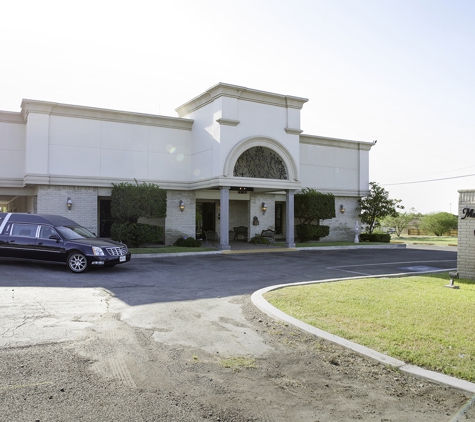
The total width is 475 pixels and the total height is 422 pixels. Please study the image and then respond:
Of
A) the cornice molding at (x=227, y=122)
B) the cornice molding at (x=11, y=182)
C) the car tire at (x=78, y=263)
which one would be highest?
the cornice molding at (x=227, y=122)

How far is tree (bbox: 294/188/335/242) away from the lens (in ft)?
83.9

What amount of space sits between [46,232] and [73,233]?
2.56 feet

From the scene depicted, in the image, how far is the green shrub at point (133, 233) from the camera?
19.9 metres

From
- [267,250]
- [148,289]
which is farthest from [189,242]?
[148,289]

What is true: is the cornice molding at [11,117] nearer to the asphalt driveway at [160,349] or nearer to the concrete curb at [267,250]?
the concrete curb at [267,250]

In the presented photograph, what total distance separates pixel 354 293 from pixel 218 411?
6.07 meters

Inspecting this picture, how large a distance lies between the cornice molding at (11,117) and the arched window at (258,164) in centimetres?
1107

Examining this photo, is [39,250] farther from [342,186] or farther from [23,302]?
[342,186]

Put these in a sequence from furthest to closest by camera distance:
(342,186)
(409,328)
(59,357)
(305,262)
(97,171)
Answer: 1. (342,186)
2. (97,171)
3. (305,262)
4. (409,328)
5. (59,357)

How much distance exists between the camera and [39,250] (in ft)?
41.9

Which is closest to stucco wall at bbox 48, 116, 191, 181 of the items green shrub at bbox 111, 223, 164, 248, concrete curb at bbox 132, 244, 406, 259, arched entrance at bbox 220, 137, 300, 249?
green shrub at bbox 111, 223, 164, 248

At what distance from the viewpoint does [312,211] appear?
25.5 metres

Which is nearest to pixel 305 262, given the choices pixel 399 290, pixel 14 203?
pixel 399 290

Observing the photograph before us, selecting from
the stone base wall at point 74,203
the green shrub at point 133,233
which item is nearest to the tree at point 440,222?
the green shrub at point 133,233
